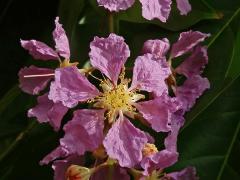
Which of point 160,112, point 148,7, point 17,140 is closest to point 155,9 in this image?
point 148,7

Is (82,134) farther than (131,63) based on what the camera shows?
No

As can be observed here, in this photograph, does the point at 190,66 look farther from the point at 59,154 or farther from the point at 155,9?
the point at 59,154

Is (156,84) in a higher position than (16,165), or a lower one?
higher

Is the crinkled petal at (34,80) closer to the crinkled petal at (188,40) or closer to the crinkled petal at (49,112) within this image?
the crinkled petal at (49,112)

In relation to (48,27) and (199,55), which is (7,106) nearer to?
(48,27)

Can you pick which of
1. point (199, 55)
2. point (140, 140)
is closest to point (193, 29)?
point (199, 55)
